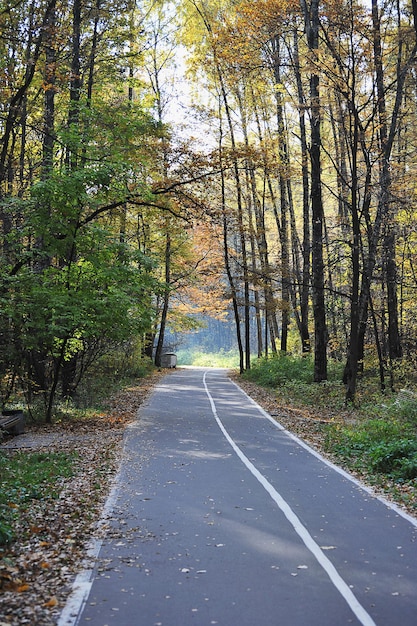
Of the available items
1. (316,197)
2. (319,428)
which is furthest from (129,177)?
(319,428)

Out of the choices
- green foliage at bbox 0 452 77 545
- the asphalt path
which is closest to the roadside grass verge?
the asphalt path

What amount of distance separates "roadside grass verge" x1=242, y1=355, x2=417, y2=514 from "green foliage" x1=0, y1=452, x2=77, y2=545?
483 cm

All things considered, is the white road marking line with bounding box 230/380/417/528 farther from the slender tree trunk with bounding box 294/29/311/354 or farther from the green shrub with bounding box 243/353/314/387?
the slender tree trunk with bounding box 294/29/311/354

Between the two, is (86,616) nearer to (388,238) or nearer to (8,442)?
(8,442)

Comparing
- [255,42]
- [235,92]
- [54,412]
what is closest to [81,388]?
[54,412]

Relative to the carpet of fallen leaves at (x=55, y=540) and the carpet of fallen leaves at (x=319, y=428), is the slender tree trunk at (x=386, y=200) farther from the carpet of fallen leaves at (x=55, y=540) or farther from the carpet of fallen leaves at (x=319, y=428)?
the carpet of fallen leaves at (x=55, y=540)

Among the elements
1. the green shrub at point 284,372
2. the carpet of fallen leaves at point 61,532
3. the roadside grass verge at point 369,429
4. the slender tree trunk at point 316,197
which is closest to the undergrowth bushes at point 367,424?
the roadside grass verge at point 369,429

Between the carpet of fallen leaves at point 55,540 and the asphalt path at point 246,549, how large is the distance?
19 cm

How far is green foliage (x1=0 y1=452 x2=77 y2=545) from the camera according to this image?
668cm

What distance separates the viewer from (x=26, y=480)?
336 inches

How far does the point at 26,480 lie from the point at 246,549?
395 cm

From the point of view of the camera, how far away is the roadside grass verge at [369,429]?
9.20 meters

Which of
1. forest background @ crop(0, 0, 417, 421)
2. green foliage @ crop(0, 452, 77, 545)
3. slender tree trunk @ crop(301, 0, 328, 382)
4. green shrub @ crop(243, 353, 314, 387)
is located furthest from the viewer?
green shrub @ crop(243, 353, 314, 387)

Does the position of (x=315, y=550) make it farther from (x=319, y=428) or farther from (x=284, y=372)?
(x=284, y=372)
